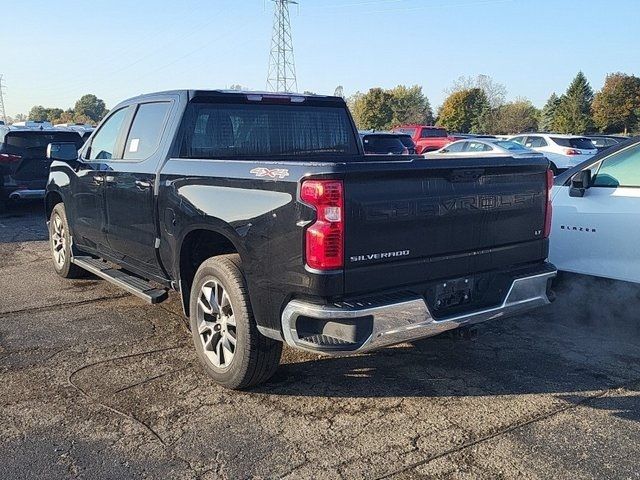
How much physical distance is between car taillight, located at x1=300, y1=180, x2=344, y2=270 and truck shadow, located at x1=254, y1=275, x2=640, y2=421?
113 cm

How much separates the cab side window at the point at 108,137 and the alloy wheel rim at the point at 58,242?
4.03 ft

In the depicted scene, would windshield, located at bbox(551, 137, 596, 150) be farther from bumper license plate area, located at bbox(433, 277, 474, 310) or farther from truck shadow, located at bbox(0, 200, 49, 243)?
bumper license plate area, located at bbox(433, 277, 474, 310)

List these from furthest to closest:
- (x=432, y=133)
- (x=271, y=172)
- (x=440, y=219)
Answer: (x=432, y=133) → (x=440, y=219) → (x=271, y=172)

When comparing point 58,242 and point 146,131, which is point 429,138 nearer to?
point 58,242

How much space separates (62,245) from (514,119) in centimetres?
5659

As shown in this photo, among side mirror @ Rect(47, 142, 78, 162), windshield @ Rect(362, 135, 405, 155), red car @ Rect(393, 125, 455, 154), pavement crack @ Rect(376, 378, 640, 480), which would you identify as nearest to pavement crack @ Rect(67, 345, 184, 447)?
pavement crack @ Rect(376, 378, 640, 480)

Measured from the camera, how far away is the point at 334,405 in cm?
380

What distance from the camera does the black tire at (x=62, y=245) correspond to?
6.62m

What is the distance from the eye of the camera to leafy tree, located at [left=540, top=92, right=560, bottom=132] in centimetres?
6056

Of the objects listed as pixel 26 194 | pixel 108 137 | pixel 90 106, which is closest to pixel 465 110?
pixel 26 194

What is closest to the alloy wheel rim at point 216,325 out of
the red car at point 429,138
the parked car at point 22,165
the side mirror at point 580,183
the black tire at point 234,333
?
the black tire at point 234,333

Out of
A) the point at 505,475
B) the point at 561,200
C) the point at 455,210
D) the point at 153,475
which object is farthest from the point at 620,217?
the point at 153,475

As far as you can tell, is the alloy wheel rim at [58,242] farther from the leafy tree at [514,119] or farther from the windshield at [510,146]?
the leafy tree at [514,119]

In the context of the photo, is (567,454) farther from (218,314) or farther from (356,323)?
(218,314)
